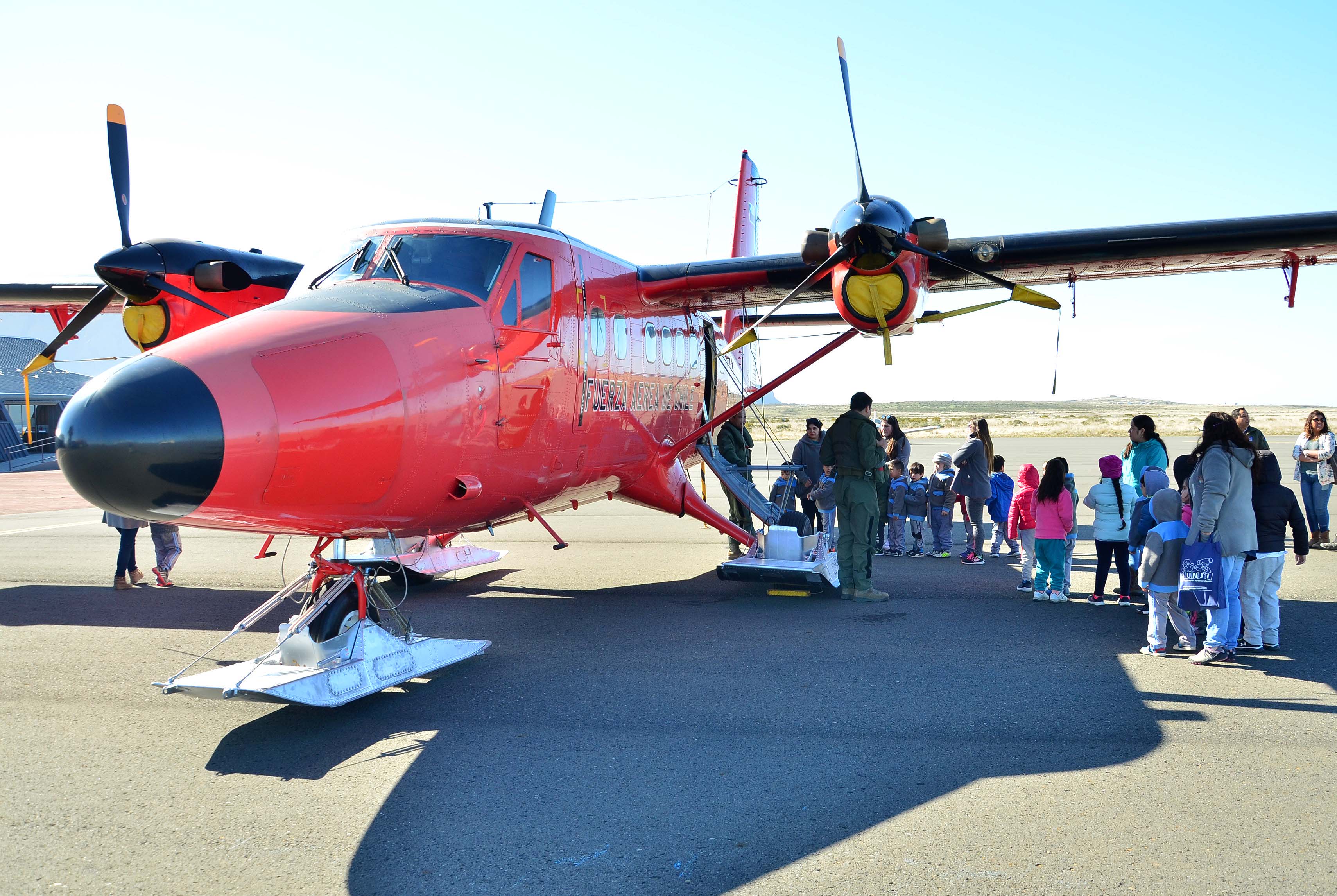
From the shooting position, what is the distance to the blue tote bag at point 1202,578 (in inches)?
264

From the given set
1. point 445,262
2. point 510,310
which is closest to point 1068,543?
point 510,310

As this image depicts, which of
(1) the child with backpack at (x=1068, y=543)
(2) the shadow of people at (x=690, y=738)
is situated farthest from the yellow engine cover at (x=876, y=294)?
(2) the shadow of people at (x=690, y=738)

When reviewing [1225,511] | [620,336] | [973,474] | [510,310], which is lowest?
[1225,511]

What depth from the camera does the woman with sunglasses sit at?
12211mm

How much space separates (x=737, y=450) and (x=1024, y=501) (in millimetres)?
4201

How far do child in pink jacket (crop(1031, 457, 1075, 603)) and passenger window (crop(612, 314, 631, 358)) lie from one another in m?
4.48

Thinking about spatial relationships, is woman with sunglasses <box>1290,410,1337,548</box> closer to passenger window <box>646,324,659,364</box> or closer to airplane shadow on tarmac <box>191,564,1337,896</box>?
airplane shadow on tarmac <box>191,564,1337,896</box>

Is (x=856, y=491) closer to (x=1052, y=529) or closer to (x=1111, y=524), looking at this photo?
(x=1052, y=529)

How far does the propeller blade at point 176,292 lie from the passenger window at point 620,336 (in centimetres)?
438

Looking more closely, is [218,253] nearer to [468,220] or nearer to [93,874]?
[468,220]

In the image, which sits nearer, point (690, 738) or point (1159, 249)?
point (690, 738)

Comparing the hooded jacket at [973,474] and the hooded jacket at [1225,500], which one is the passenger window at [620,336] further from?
the hooded jacket at [973,474]

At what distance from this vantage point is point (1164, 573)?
23.2 feet

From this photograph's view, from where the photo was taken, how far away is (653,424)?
32.9 feet
